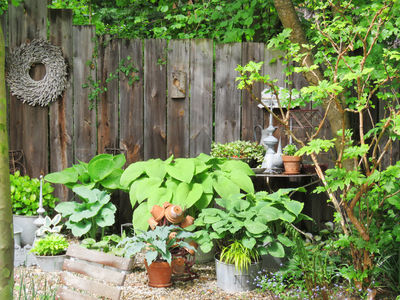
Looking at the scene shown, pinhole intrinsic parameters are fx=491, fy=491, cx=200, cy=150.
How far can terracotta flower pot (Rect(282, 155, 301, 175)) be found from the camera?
13.6 feet

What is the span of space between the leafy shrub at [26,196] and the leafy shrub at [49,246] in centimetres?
54

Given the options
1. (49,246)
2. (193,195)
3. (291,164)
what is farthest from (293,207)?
(49,246)

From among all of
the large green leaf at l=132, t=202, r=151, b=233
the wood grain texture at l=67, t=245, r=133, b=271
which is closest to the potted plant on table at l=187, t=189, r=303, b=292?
the large green leaf at l=132, t=202, r=151, b=233

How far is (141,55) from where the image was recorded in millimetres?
4832

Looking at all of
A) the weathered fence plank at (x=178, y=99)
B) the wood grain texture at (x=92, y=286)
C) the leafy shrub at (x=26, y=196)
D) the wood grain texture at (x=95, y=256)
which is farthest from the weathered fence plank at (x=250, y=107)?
the wood grain texture at (x=92, y=286)

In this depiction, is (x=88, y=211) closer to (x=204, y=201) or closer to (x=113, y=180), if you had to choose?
(x=113, y=180)

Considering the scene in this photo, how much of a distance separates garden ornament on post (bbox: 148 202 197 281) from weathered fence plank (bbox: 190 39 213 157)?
4.27 feet

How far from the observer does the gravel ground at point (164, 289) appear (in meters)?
3.32

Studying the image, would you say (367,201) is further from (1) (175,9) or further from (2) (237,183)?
(1) (175,9)

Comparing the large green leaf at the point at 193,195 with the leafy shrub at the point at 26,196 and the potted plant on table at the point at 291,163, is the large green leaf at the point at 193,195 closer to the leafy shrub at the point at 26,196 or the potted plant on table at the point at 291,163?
the potted plant on table at the point at 291,163

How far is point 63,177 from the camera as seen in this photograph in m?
4.46

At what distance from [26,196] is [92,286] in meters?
2.31

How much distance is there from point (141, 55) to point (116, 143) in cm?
90

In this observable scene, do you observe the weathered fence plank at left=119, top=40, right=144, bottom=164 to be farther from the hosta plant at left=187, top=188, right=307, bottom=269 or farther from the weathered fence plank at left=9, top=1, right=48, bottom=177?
the hosta plant at left=187, top=188, right=307, bottom=269
